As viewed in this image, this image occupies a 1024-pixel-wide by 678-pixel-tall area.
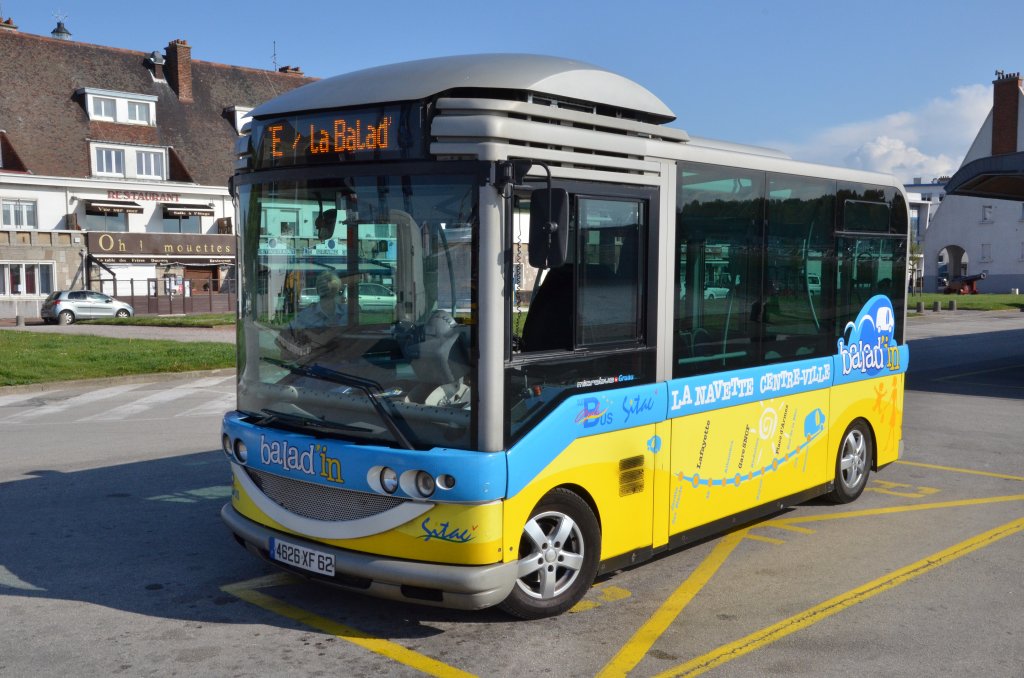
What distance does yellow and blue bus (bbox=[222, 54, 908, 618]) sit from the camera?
5.16 metres

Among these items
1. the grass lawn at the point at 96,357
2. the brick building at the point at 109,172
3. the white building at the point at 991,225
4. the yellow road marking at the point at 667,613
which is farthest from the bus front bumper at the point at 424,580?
the white building at the point at 991,225

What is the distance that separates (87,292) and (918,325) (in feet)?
111

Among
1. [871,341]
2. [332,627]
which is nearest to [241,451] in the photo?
[332,627]

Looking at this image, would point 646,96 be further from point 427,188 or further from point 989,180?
point 989,180

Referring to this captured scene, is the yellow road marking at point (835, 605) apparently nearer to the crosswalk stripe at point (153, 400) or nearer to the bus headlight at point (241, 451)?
the bus headlight at point (241, 451)

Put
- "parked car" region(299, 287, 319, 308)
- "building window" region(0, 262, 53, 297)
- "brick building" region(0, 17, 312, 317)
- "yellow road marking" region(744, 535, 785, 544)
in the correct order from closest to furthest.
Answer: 1. "parked car" region(299, 287, 319, 308)
2. "yellow road marking" region(744, 535, 785, 544)
3. "building window" region(0, 262, 53, 297)
4. "brick building" region(0, 17, 312, 317)

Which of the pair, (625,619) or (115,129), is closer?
(625,619)

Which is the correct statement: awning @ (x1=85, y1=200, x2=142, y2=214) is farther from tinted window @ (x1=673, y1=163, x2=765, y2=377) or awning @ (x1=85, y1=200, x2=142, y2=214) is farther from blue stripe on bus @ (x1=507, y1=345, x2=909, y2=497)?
tinted window @ (x1=673, y1=163, x2=765, y2=377)

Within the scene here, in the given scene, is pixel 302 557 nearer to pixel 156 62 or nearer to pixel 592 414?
pixel 592 414

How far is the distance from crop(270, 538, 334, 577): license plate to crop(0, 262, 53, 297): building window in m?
46.5

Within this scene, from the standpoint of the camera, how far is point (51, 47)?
168 ft

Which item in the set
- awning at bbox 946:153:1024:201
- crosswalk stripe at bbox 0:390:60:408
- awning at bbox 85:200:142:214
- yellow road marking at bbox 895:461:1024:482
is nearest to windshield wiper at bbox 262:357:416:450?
yellow road marking at bbox 895:461:1024:482

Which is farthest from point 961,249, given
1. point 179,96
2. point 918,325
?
point 179,96

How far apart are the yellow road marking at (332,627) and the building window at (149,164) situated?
164 feet
